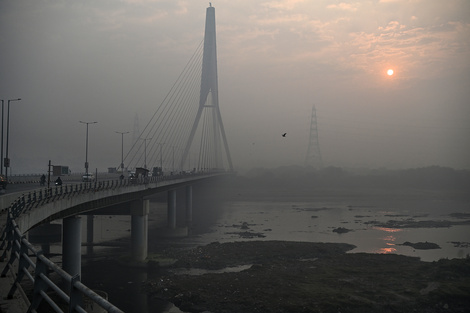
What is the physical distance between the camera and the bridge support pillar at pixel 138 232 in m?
53.4

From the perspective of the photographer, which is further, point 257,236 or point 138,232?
point 257,236

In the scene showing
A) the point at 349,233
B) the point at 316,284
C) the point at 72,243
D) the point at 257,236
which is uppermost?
the point at 72,243

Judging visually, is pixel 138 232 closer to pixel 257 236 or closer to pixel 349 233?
pixel 257 236

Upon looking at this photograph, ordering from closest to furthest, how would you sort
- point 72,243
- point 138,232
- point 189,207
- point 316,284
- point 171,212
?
1. point 72,243
2. point 316,284
3. point 138,232
4. point 171,212
5. point 189,207

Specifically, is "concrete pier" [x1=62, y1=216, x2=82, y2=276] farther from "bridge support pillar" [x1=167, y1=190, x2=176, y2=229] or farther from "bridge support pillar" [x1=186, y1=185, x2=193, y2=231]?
"bridge support pillar" [x1=186, y1=185, x2=193, y2=231]

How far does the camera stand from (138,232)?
54.2m

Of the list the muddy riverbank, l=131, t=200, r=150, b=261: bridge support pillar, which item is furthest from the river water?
the muddy riverbank

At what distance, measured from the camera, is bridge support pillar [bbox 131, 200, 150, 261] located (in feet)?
175

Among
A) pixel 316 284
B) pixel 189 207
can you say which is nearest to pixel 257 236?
pixel 189 207

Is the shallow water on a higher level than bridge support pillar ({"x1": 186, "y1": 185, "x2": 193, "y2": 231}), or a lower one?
lower

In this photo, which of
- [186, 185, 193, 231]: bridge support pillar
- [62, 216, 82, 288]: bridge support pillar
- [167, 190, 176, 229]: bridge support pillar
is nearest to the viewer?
[62, 216, 82, 288]: bridge support pillar

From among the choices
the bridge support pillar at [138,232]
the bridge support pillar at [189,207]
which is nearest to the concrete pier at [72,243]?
the bridge support pillar at [138,232]

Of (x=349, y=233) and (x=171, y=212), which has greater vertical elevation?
(x=171, y=212)

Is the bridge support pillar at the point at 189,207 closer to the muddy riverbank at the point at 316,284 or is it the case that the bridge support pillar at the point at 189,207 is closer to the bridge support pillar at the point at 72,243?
the muddy riverbank at the point at 316,284
